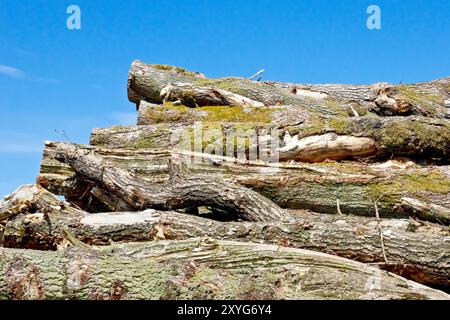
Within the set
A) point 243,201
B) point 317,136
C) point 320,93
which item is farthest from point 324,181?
point 320,93

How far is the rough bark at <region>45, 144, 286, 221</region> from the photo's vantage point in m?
8.05

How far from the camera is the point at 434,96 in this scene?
40.1ft

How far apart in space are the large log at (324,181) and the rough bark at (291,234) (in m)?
0.58

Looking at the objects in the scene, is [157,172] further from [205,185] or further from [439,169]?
[439,169]

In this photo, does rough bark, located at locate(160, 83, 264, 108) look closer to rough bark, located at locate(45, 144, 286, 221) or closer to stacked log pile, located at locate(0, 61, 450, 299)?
stacked log pile, located at locate(0, 61, 450, 299)

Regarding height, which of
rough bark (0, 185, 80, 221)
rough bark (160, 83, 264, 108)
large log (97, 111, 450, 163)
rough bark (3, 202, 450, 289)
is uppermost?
rough bark (160, 83, 264, 108)

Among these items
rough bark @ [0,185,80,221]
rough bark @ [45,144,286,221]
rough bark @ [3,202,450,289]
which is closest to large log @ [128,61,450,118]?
rough bark @ [45,144,286,221]

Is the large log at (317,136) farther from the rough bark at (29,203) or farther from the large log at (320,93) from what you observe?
the rough bark at (29,203)

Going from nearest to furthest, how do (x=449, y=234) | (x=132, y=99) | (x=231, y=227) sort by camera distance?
(x=231, y=227) < (x=449, y=234) < (x=132, y=99)

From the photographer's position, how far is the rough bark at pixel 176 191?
8.05 meters

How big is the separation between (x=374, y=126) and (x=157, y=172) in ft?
11.6

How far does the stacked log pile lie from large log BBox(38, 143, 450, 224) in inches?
0.8

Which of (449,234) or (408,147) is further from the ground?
(408,147)
